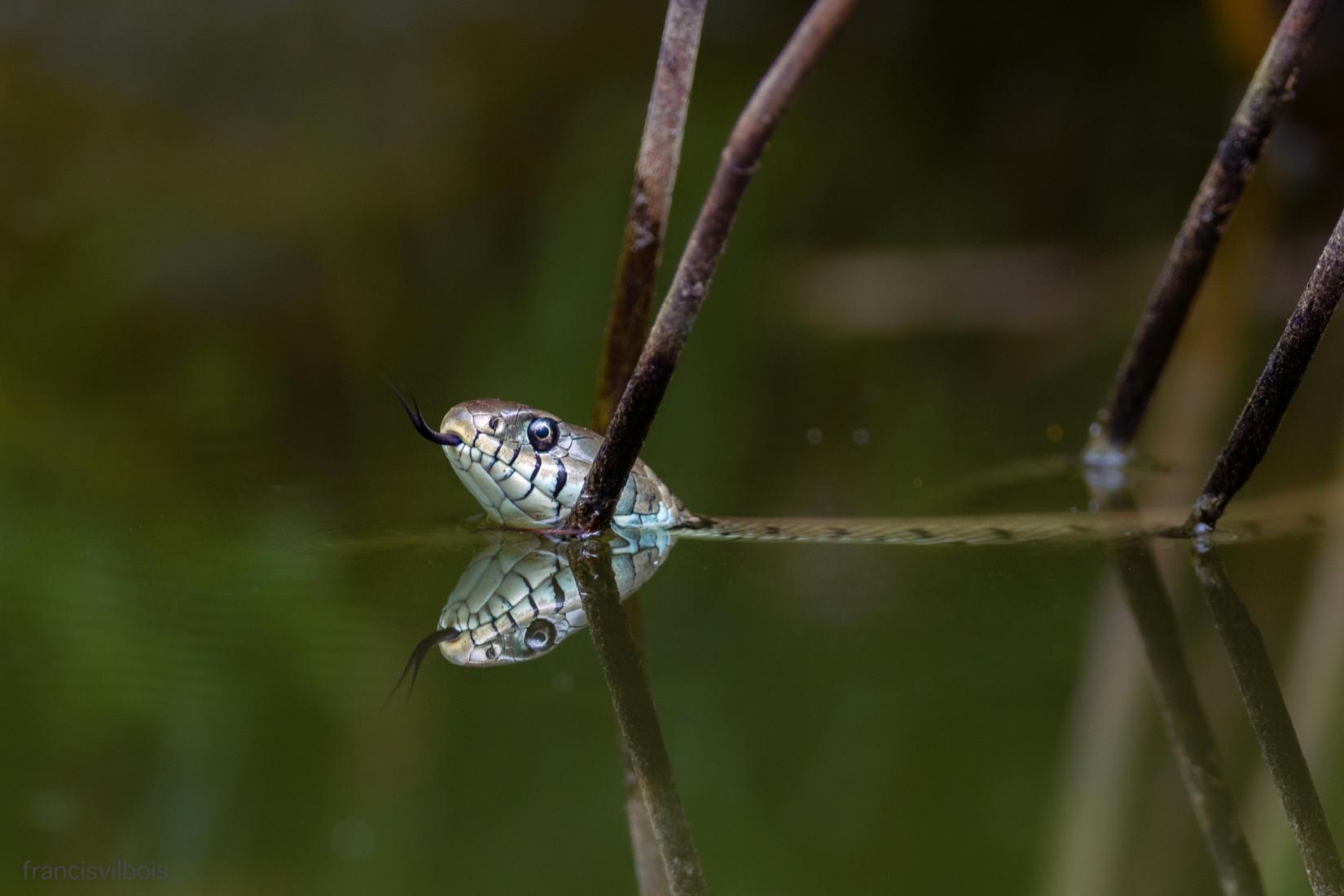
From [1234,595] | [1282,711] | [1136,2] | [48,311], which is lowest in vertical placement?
[1282,711]

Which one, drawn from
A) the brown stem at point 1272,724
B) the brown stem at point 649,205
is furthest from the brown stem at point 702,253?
the brown stem at point 1272,724

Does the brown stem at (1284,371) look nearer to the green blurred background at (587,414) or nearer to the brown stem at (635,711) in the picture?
the green blurred background at (587,414)

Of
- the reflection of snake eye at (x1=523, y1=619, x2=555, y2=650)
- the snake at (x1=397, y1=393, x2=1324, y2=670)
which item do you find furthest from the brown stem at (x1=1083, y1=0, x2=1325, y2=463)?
the reflection of snake eye at (x1=523, y1=619, x2=555, y2=650)

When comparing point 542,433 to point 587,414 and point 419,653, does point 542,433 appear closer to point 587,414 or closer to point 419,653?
point 419,653

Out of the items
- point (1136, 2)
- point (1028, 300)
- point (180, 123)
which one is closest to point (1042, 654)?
point (1028, 300)

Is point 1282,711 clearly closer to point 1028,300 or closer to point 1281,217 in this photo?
point 1028,300
